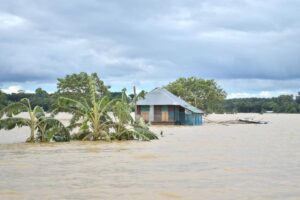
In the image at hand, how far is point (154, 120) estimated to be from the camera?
175ft

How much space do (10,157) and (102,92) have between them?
41959 mm

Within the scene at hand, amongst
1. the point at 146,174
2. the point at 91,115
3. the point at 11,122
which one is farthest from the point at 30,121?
the point at 146,174

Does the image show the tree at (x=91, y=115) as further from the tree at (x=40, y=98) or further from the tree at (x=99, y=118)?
the tree at (x=40, y=98)

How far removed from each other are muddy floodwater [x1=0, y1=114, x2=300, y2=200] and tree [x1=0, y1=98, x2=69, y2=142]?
2.40 metres

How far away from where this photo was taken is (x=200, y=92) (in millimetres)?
72688

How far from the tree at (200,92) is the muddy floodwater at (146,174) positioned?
4806cm

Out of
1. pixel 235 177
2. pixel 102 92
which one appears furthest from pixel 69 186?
pixel 102 92

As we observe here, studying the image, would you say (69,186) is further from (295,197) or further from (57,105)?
(57,105)

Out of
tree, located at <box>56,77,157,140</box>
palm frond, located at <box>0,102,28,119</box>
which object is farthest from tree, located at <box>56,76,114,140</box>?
palm frond, located at <box>0,102,28,119</box>

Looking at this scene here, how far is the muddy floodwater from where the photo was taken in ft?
36.7

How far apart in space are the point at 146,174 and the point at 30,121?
1228cm

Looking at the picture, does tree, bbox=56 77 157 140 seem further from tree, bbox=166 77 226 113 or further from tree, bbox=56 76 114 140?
tree, bbox=166 77 226 113

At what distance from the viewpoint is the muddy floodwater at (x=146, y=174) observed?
11195 millimetres

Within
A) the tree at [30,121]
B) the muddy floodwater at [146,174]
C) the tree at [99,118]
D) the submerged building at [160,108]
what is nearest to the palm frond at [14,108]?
the tree at [30,121]
